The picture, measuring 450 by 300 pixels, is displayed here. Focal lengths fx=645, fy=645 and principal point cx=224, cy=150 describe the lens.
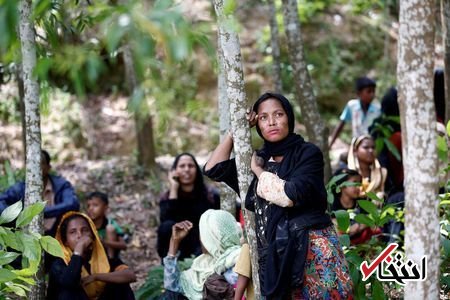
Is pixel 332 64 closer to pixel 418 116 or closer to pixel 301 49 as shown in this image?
pixel 301 49

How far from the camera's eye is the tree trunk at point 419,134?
2.78 m

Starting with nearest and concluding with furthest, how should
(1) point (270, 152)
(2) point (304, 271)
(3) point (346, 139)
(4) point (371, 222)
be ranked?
(2) point (304, 271) < (1) point (270, 152) < (4) point (371, 222) < (3) point (346, 139)

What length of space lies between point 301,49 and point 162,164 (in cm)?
456

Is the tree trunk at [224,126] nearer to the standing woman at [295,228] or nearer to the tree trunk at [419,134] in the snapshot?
the standing woman at [295,228]

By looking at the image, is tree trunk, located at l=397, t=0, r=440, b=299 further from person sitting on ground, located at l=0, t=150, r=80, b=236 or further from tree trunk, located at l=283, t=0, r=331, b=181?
person sitting on ground, located at l=0, t=150, r=80, b=236

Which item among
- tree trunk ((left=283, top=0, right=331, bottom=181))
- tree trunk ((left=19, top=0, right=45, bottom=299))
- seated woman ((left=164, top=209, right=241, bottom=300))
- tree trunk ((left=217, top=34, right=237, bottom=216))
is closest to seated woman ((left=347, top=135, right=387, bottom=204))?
tree trunk ((left=283, top=0, right=331, bottom=181))

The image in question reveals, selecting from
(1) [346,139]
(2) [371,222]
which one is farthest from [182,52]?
(1) [346,139]

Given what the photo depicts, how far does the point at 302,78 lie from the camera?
6.68 metres

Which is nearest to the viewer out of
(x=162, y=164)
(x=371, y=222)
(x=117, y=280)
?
(x=371, y=222)

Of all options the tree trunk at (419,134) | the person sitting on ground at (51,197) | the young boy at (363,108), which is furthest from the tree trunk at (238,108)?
the young boy at (363,108)

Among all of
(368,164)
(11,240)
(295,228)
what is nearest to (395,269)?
(295,228)

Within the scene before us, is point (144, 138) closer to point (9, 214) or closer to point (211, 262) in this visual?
point (211, 262)

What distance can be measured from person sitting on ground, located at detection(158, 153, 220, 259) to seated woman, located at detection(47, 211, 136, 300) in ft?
3.24

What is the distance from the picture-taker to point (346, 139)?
12281 millimetres
